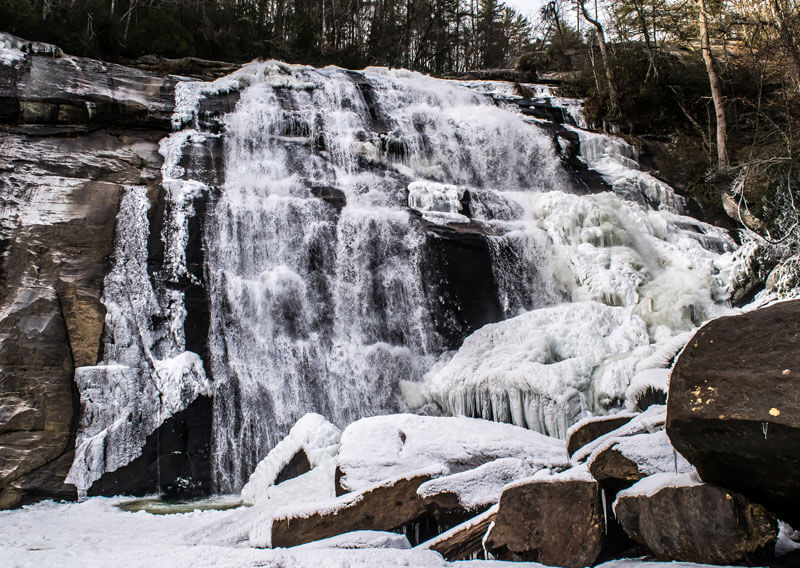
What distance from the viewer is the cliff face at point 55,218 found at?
731 cm

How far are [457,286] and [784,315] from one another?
729 cm

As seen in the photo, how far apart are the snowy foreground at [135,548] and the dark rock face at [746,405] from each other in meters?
0.53

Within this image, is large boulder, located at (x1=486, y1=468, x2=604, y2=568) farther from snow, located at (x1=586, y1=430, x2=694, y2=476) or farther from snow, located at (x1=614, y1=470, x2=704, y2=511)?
snow, located at (x1=586, y1=430, x2=694, y2=476)

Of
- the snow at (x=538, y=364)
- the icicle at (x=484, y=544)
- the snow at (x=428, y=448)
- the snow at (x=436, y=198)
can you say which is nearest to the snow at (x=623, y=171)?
the snow at (x=436, y=198)

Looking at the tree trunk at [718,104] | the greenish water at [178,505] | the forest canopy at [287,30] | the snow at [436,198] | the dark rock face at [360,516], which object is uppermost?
the forest canopy at [287,30]

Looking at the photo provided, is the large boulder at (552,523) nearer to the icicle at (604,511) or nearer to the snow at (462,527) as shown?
the icicle at (604,511)

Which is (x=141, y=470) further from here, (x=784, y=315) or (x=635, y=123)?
(x=635, y=123)

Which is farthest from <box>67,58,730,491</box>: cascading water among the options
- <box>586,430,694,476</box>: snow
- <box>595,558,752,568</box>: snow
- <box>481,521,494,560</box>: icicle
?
<box>595,558,752,568</box>: snow

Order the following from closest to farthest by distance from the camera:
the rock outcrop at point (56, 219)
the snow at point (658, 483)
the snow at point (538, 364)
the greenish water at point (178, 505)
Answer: the snow at point (658, 483) → the greenish water at point (178, 505) → the rock outcrop at point (56, 219) → the snow at point (538, 364)

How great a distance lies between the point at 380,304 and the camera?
383 inches

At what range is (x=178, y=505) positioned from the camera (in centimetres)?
699

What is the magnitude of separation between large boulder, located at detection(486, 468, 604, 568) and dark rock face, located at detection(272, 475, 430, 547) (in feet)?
2.95

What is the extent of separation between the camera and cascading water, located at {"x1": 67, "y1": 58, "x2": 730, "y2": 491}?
8273 mm

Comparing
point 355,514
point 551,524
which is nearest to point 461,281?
point 355,514
